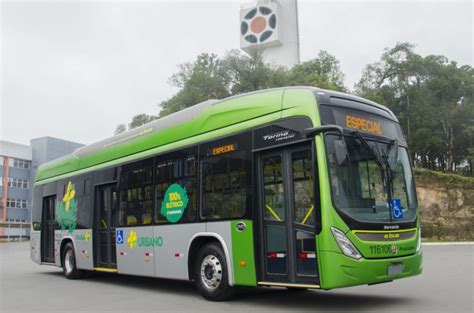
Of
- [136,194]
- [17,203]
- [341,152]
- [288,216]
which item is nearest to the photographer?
[341,152]

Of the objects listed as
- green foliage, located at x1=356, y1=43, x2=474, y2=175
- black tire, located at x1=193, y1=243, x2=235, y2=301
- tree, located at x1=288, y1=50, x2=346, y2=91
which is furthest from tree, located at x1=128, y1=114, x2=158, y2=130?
black tire, located at x1=193, y1=243, x2=235, y2=301

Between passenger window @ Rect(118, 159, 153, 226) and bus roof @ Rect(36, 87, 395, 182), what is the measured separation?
0.47 meters

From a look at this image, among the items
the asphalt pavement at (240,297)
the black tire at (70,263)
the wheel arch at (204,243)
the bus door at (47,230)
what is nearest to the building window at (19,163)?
the bus door at (47,230)

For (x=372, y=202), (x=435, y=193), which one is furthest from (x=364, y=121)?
(x=435, y=193)

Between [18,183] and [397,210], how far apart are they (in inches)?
2913

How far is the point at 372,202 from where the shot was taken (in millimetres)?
7781

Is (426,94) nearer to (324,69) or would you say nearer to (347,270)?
(324,69)

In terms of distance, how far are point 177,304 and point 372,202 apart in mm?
3887

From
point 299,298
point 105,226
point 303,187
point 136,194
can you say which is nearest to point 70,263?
point 105,226

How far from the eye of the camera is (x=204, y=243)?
31.8ft

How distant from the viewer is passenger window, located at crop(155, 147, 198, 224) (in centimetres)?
1002

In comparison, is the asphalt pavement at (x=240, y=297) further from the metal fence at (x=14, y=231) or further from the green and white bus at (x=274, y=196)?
the metal fence at (x=14, y=231)

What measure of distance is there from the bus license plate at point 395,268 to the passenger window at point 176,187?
3.76 m

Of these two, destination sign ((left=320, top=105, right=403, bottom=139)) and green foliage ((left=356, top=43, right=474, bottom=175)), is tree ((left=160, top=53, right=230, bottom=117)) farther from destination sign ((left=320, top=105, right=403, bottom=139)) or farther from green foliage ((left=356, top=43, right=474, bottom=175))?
destination sign ((left=320, top=105, right=403, bottom=139))
